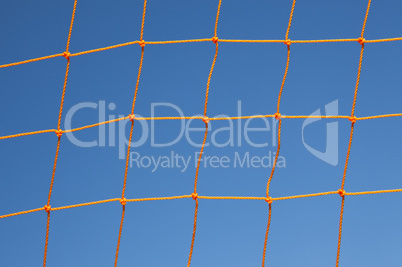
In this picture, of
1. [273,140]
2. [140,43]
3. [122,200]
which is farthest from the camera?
[273,140]

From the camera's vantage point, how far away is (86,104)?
2.33 m

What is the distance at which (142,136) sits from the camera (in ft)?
7.48

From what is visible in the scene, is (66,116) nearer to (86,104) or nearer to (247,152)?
(86,104)

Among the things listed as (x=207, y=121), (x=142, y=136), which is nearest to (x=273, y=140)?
(x=142, y=136)

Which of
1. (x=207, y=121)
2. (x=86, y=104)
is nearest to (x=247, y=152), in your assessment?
(x=86, y=104)

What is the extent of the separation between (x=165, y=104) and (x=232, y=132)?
31cm

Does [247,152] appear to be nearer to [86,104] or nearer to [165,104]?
[165,104]

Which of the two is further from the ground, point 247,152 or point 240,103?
point 240,103

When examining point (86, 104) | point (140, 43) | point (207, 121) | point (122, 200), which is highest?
point (86, 104)

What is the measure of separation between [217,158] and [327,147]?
0.48 m

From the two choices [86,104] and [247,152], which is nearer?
[86,104]

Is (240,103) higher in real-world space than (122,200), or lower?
higher

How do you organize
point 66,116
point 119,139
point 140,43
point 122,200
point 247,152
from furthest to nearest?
point 247,152
point 119,139
point 66,116
point 140,43
point 122,200

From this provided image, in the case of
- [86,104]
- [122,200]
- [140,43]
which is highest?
[86,104]
